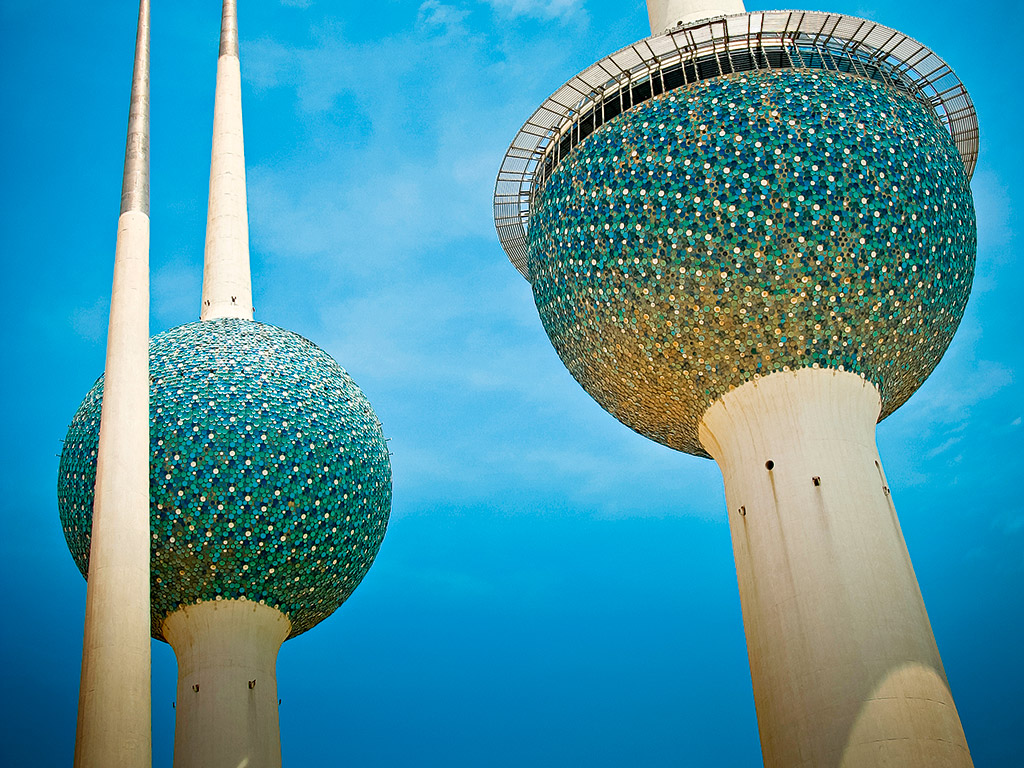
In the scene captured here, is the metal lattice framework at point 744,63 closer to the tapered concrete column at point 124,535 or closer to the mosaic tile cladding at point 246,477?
the mosaic tile cladding at point 246,477

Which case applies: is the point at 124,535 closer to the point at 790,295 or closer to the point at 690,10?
the point at 790,295

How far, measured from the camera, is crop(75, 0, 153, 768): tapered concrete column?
493 inches

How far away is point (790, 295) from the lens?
1773 cm

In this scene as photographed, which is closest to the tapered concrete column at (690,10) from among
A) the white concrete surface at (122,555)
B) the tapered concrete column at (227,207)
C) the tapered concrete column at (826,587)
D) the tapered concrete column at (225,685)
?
the tapered concrete column at (826,587)

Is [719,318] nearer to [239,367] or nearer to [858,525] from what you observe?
[858,525]

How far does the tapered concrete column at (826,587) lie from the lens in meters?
15.2

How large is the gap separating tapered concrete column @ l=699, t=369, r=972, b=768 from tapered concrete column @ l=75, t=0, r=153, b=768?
8917 millimetres

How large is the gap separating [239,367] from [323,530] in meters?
3.52

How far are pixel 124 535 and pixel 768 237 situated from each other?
10637mm

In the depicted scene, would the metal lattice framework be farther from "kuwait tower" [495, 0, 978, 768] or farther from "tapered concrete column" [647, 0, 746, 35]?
"tapered concrete column" [647, 0, 746, 35]

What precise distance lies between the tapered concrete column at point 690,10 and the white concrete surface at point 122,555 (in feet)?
39.0

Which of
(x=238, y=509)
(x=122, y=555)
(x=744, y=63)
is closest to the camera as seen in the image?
(x=122, y=555)

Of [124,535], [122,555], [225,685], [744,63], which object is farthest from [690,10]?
[225,685]

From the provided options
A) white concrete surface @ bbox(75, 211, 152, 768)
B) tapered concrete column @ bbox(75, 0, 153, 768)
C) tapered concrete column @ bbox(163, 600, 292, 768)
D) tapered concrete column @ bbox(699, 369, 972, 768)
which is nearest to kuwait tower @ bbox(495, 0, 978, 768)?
tapered concrete column @ bbox(699, 369, 972, 768)
